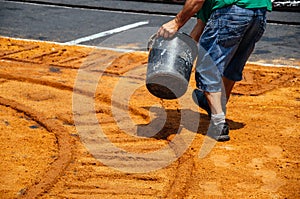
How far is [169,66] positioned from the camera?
4.93 meters

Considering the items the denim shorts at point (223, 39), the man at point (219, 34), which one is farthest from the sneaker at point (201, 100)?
the denim shorts at point (223, 39)

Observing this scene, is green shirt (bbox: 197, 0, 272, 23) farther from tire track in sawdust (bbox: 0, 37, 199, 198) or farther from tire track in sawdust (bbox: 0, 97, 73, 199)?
tire track in sawdust (bbox: 0, 97, 73, 199)

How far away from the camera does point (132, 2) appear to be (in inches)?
525

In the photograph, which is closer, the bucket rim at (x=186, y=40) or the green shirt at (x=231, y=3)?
the green shirt at (x=231, y=3)

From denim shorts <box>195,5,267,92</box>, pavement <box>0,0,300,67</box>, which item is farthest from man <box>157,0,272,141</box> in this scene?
pavement <box>0,0,300,67</box>

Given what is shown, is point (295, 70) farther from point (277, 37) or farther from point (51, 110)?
point (51, 110)

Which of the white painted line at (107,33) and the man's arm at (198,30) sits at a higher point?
the man's arm at (198,30)

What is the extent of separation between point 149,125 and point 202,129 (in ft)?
1.68

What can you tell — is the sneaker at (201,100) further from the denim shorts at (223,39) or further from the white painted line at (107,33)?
the white painted line at (107,33)

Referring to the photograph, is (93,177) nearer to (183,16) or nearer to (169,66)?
(169,66)

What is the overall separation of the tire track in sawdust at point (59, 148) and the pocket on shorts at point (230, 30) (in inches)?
63.8

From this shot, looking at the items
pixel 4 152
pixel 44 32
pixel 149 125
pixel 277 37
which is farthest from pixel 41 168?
pixel 277 37

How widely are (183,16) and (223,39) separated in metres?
0.41

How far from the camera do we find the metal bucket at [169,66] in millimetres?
4930
